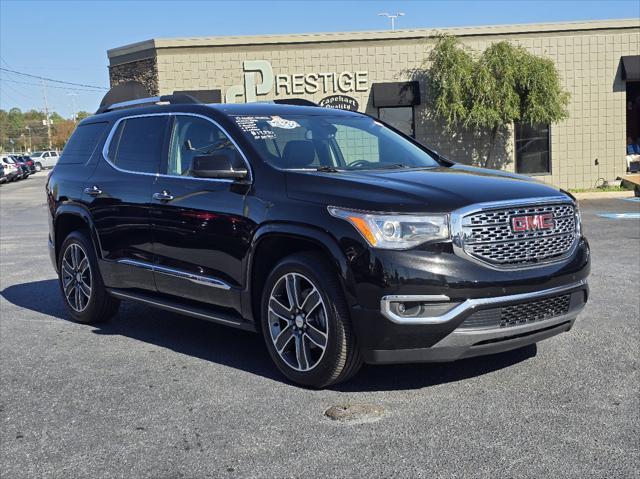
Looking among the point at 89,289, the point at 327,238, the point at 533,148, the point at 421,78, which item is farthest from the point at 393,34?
the point at 327,238

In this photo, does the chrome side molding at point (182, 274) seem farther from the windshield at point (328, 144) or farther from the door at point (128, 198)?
the windshield at point (328, 144)

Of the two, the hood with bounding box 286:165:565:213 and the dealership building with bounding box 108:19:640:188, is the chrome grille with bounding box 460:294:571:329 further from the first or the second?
the dealership building with bounding box 108:19:640:188

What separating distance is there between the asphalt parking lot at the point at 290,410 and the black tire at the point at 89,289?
0.65ft

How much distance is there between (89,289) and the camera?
6.62m

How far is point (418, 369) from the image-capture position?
5055 millimetres

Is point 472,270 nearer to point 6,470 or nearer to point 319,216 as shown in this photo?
point 319,216

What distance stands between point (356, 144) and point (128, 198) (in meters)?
1.92

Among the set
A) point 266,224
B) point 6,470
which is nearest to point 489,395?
point 266,224

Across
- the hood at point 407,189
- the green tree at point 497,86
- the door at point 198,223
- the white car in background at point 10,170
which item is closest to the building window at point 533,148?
the green tree at point 497,86

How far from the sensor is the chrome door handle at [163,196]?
5.55 m

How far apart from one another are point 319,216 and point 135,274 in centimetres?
220

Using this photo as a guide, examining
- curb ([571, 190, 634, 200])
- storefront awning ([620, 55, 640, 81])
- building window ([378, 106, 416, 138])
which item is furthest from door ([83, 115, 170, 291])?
storefront awning ([620, 55, 640, 81])

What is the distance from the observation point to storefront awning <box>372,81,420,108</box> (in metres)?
24.1

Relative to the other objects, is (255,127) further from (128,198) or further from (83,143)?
(83,143)
